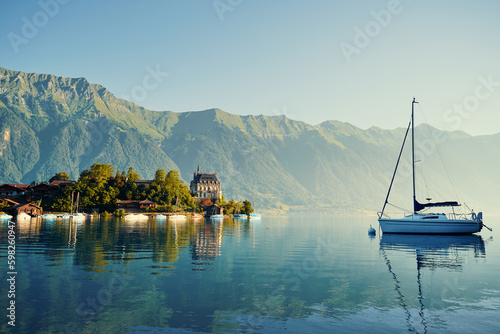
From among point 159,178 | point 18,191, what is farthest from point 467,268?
point 18,191

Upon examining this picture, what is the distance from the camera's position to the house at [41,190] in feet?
543

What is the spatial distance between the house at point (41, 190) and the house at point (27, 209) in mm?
29508

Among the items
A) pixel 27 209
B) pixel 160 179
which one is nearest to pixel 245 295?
pixel 27 209

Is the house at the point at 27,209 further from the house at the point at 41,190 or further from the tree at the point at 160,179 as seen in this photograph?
the tree at the point at 160,179

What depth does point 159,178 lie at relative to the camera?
7219 inches

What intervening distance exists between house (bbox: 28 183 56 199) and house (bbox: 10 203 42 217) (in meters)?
29.5

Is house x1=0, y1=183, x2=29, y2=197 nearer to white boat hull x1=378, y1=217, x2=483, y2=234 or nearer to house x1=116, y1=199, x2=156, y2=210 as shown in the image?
house x1=116, y1=199, x2=156, y2=210

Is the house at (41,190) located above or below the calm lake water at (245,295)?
above

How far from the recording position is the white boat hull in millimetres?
73000

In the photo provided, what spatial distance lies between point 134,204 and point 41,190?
44.4m

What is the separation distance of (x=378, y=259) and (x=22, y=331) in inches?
1372

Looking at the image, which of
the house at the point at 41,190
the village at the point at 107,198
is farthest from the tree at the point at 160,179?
the house at the point at 41,190

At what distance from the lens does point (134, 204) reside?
6678 inches

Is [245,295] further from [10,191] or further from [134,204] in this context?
[10,191]
